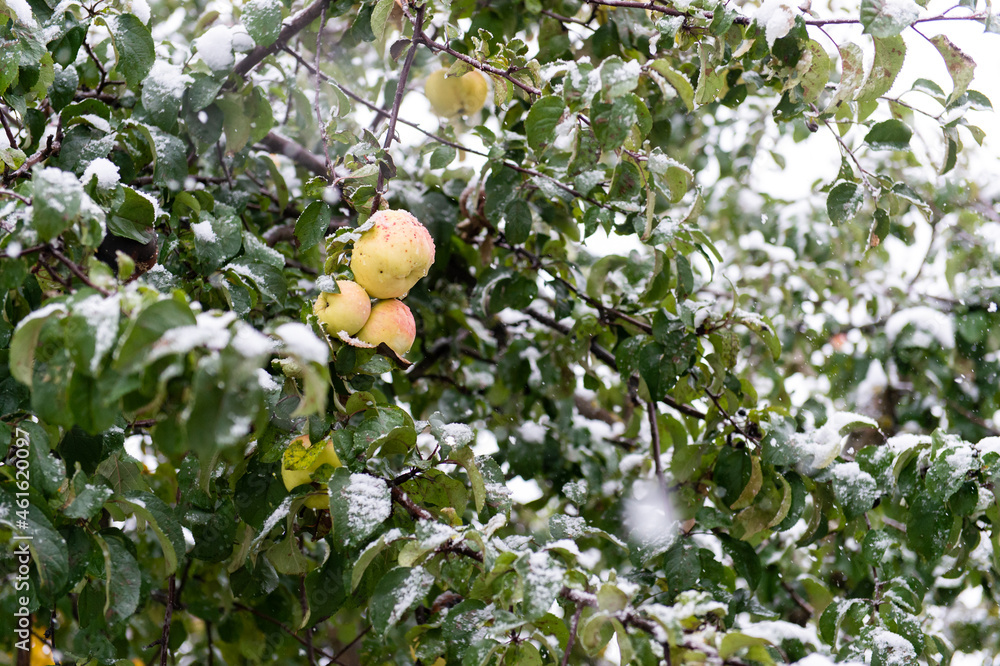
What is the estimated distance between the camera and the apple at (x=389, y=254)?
854mm

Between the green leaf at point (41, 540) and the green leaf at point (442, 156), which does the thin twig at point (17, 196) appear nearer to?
the green leaf at point (41, 540)

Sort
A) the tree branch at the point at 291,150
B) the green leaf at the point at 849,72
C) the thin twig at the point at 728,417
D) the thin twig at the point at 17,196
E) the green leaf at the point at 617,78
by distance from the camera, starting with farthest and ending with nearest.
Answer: the tree branch at the point at 291,150
the thin twig at the point at 728,417
the green leaf at the point at 849,72
the green leaf at the point at 617,78
the thin twig at the point at 17,196

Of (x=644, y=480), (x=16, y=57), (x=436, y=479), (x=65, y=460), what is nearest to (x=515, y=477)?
(x=644, y=480)

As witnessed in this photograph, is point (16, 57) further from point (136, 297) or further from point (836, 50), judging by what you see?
point (836, 50)

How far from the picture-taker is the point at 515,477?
1.67 metres

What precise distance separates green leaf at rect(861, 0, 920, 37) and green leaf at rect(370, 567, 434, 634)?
2.59ft

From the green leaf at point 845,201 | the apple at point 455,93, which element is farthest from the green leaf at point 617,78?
the apple at point 455,93

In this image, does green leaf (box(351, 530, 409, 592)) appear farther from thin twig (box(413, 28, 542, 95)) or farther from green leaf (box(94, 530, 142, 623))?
thin twig (box(413, 28, 542, 95))

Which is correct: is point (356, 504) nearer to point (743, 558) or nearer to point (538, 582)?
point (538, 582)

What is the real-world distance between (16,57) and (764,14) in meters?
0.94

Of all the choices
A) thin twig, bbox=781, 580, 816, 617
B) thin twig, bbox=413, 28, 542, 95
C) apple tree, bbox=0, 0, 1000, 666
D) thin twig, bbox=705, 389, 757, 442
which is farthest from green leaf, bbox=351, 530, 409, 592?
thin twig, bbox=781, 580, 816, 617

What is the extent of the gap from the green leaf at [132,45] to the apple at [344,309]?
466 millimetres

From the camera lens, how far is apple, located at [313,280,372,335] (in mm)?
835

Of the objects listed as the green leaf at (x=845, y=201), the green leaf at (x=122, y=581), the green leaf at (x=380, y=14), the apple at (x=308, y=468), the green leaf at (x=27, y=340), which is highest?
the green leaf at (x=845, y=201)
